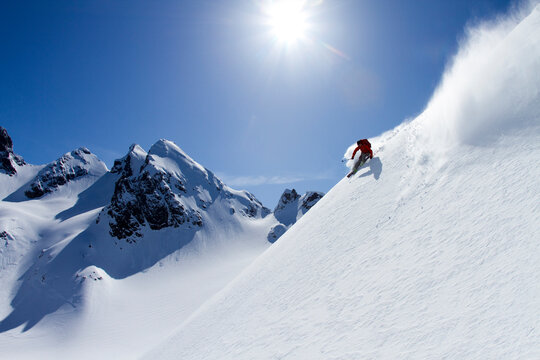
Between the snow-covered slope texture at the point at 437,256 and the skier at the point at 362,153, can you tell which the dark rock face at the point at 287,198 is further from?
the snow-covered slope texture at the point at 437,256

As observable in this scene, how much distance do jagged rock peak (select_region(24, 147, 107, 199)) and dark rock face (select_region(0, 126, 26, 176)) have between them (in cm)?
2219

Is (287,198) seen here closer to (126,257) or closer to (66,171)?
(126,257)

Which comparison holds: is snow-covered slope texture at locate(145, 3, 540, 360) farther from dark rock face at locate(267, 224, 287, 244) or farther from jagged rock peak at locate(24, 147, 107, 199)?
jagged rock peak at locate(24, 147, 107, 199)

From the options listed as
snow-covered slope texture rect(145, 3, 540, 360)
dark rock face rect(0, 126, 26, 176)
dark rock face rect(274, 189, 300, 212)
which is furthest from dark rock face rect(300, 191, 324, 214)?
dark rock face rect(0, 126, 26, 176)

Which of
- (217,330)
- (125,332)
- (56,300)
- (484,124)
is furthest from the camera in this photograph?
(56,300)

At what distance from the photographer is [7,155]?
500ft

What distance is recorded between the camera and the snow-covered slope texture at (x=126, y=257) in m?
52.1

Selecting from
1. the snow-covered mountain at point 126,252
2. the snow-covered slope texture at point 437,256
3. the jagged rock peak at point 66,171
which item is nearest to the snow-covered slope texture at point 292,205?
the snow-covered mountain at point 126,252

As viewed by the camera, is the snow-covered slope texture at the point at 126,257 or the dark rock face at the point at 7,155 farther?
the dark rock face at the point at 7,155

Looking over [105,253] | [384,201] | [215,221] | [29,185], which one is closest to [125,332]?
[105,253]

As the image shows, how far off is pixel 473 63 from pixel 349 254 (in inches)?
309

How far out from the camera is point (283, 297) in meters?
7.80

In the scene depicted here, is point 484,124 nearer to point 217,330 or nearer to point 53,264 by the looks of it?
point 217,330

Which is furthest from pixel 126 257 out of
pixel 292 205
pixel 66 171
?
pixel 66 171
